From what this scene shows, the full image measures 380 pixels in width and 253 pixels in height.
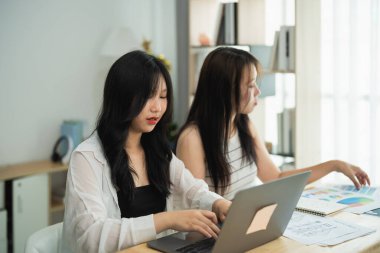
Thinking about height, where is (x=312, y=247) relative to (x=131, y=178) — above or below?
below

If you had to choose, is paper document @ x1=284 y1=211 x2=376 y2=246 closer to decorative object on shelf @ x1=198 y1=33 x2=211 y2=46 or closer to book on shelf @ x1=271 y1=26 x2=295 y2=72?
book on shelf @ x1=271 y1=26 x2=295 y2=72

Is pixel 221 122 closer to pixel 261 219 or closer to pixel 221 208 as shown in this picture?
pixel 221 208

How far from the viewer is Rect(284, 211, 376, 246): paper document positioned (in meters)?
1.54

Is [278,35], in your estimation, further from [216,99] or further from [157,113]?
[157,113]

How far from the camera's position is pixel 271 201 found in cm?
142

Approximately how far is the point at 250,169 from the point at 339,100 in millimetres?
1367

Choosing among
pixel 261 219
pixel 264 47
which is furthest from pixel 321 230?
pixel 264 47

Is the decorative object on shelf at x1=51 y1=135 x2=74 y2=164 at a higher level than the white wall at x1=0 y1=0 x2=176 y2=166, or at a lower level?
lower

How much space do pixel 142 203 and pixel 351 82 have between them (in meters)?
2.08

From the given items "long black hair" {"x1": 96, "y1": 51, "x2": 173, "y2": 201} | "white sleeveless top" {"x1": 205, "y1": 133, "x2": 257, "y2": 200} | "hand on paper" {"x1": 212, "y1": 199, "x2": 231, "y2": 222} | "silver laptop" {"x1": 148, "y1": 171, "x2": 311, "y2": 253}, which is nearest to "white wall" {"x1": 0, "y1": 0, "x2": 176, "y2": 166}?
"white sleeveless top" {"x1": 205, "y1": 133, "x2": 257, "y2": 200}

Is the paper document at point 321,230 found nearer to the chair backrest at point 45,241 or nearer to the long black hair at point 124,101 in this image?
the long black hair at point 124,101

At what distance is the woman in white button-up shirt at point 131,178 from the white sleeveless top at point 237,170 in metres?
0.39

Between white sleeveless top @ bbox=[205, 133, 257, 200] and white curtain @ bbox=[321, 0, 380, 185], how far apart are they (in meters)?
1.31

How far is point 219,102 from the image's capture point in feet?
7.27
